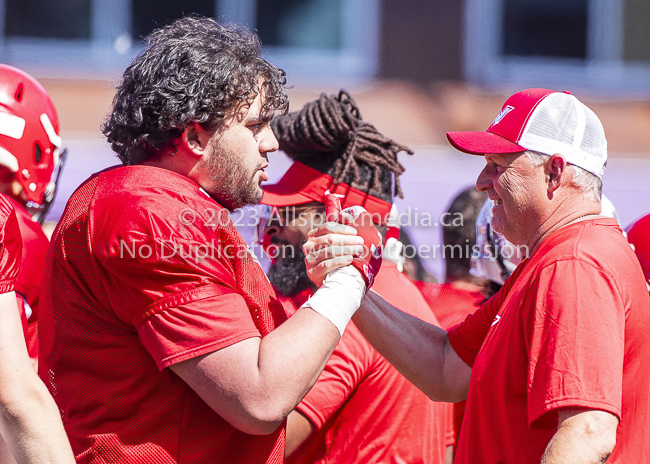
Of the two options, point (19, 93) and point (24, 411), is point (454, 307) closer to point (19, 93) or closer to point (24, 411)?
point (24, 411)

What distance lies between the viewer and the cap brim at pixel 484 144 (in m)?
2.24

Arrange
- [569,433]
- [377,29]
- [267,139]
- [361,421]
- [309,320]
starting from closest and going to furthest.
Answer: [569,433] < [309,320] < [267,139] < [361,421] < [377,29]

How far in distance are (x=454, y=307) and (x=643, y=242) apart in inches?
37.6

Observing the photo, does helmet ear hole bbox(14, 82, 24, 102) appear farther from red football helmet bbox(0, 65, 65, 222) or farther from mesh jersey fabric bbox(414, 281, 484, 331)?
mesh jersey fabric bbox(414, 281, 484, 331)

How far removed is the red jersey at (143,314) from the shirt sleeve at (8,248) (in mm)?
102

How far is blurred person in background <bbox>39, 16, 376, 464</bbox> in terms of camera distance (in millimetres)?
1721

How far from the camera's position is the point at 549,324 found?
1.82 m

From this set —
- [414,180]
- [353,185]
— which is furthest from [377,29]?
[353,185]

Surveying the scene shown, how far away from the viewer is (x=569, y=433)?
5.60ft

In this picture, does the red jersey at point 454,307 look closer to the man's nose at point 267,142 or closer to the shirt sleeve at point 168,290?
the man's nose at point 267,142

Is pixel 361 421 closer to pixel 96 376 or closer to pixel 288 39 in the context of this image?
pixel 96 376

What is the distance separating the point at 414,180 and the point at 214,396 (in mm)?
7495

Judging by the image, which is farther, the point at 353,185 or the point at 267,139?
the point at 353,185

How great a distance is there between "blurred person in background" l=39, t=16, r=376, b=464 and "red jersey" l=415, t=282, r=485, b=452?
4.29 feet
